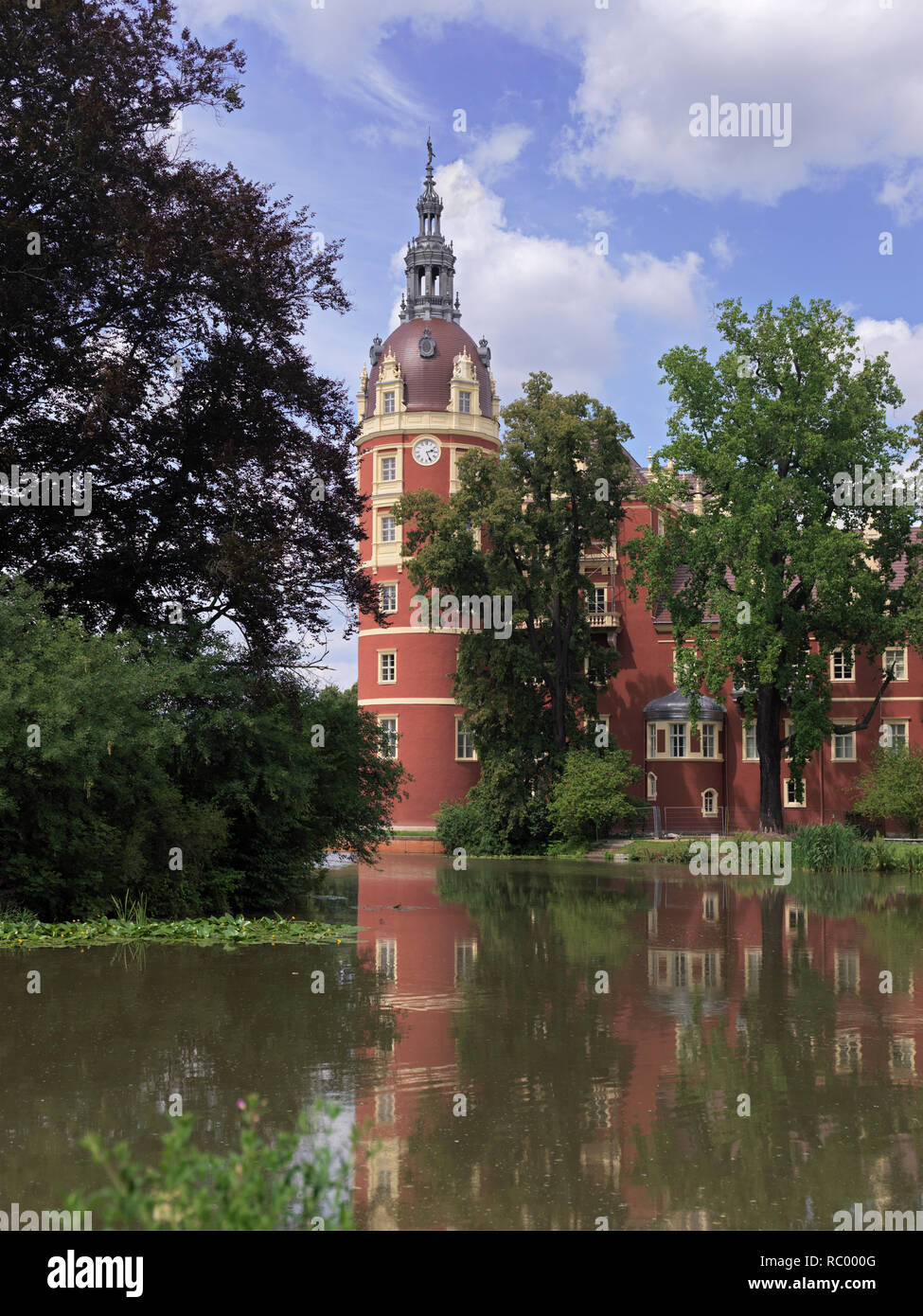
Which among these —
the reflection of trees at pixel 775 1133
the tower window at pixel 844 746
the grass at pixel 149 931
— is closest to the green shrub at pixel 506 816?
the tower window at pixel 844 746

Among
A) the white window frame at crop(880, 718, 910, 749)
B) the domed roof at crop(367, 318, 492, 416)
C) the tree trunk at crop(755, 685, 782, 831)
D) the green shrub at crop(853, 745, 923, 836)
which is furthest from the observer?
the domed roof at crop(367, 318, 492, 416)

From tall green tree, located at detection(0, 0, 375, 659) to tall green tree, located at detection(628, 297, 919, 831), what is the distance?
1991 centimetres

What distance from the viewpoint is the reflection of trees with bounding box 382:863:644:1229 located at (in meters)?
5.63

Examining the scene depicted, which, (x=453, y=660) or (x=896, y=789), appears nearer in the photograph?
(x=896, y=789)

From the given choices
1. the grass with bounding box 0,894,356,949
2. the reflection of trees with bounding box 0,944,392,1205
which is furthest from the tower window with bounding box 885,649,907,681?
the reflection of trees with bounding box 0,944,392,1205

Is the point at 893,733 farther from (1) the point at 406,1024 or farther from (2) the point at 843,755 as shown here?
(1) the point at 406,1024

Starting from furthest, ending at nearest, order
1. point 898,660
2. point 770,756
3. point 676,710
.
A: 1. point 676,710
2. point 898,660
3. point 770,756

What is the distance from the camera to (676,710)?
163 feet

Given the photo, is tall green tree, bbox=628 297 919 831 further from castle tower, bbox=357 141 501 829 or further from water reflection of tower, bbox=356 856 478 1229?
water reflection of tower, bbox=356 856 478 1229

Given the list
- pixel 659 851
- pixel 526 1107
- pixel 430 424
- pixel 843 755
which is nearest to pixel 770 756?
pixel 659 851

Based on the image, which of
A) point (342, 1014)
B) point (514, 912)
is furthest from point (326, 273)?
point (342, 1014)

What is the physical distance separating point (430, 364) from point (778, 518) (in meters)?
24.0
